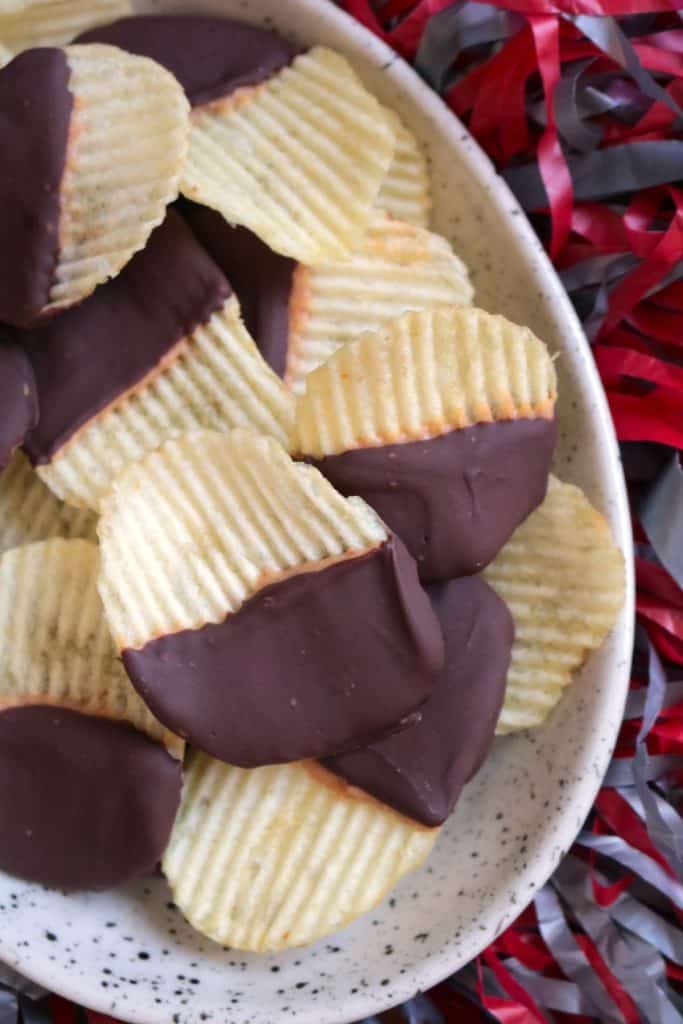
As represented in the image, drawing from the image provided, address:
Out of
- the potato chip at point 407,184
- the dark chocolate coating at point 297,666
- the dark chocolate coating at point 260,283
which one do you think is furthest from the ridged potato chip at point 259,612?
the potato chip at point 407,184

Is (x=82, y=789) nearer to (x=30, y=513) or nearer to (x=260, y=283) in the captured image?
(x=30, y=513)

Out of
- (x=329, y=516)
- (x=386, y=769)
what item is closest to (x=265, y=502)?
(x=329, y=516)

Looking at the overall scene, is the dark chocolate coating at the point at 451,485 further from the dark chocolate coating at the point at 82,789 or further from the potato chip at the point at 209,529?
the dark chocolate coating at the point at 82,789

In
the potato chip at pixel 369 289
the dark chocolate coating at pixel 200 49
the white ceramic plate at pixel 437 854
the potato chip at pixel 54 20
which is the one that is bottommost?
the white ceramic plate at pixel 437 854

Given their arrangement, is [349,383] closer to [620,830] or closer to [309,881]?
[309,881]

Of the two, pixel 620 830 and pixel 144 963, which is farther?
pixel 620 830

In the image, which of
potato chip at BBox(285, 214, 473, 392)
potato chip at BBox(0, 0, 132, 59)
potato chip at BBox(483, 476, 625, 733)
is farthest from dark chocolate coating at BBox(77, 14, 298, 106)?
potato chip at BBox(483, 476, 625, 733)
